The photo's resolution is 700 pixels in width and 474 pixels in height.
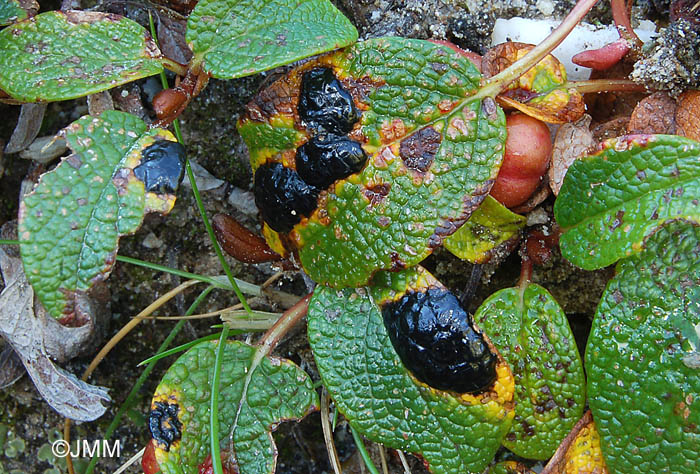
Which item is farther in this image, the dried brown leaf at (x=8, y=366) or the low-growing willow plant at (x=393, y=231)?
the dried brown leaf at (x=8, y=366)

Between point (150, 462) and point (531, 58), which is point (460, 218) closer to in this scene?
point (531, 58)

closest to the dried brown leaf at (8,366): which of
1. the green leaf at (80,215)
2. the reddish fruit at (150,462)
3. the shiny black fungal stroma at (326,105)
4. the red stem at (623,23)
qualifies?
the reddish fruit at (150,462)

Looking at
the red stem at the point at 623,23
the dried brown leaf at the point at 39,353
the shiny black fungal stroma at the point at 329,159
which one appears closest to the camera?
the shiny black fungal stroma at the point at 329,159

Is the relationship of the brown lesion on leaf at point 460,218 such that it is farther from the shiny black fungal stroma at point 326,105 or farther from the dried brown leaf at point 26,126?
the dried brown leaf at point 26,126

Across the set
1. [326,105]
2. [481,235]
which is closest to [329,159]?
[326,105]

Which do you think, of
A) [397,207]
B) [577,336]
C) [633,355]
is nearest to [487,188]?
[397,207]

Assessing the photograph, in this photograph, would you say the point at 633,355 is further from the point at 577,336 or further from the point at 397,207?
the point at 397,207

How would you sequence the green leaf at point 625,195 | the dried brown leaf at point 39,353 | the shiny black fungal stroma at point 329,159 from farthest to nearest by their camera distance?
1. the dried brown leaf at point 39,353
2. the shiny black fungal stroma at point 329,159
3. the green leaf at point 625,195

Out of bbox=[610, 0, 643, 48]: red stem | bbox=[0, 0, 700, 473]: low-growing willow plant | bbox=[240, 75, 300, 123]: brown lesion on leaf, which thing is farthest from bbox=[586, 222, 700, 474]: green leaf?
bbox=[240, 75, 300, 123]: brown lesion on leaf
